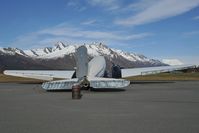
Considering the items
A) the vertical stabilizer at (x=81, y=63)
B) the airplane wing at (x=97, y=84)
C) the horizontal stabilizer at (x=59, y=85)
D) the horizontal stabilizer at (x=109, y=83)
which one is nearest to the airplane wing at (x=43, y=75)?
the vertical stabilizer at (x=81, y=63)

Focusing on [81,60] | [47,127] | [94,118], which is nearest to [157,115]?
[94,118]

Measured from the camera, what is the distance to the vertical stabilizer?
104 feet

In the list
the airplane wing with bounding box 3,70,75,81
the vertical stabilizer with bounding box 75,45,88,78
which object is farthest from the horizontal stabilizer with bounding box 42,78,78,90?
the airplane wing with bounding box 3,70,75,81

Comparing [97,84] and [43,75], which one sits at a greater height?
[43,75]

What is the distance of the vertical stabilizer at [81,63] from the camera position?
31.6m

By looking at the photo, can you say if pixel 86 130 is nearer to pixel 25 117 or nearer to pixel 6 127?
pixel 6 127

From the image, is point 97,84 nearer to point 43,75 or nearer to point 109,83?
point 109,83

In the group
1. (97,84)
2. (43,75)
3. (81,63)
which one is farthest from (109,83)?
(43,75)

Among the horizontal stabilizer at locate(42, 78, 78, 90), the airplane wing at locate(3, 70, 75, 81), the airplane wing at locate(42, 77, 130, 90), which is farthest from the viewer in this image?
the airplane wing at locate(3, 70, 75, 81)

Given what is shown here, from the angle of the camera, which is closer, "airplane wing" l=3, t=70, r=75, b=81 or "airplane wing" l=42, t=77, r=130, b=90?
"airplane wing" l=42, t=77, r=130, b=90

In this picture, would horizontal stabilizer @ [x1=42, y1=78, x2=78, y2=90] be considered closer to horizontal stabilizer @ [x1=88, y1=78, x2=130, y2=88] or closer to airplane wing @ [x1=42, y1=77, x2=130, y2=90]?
airplane wing @ [x1=42, y1=77, x2=130, y2=90]

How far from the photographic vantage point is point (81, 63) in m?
32.1

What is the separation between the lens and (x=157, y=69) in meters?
46.4

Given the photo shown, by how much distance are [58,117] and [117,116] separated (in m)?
2.30
